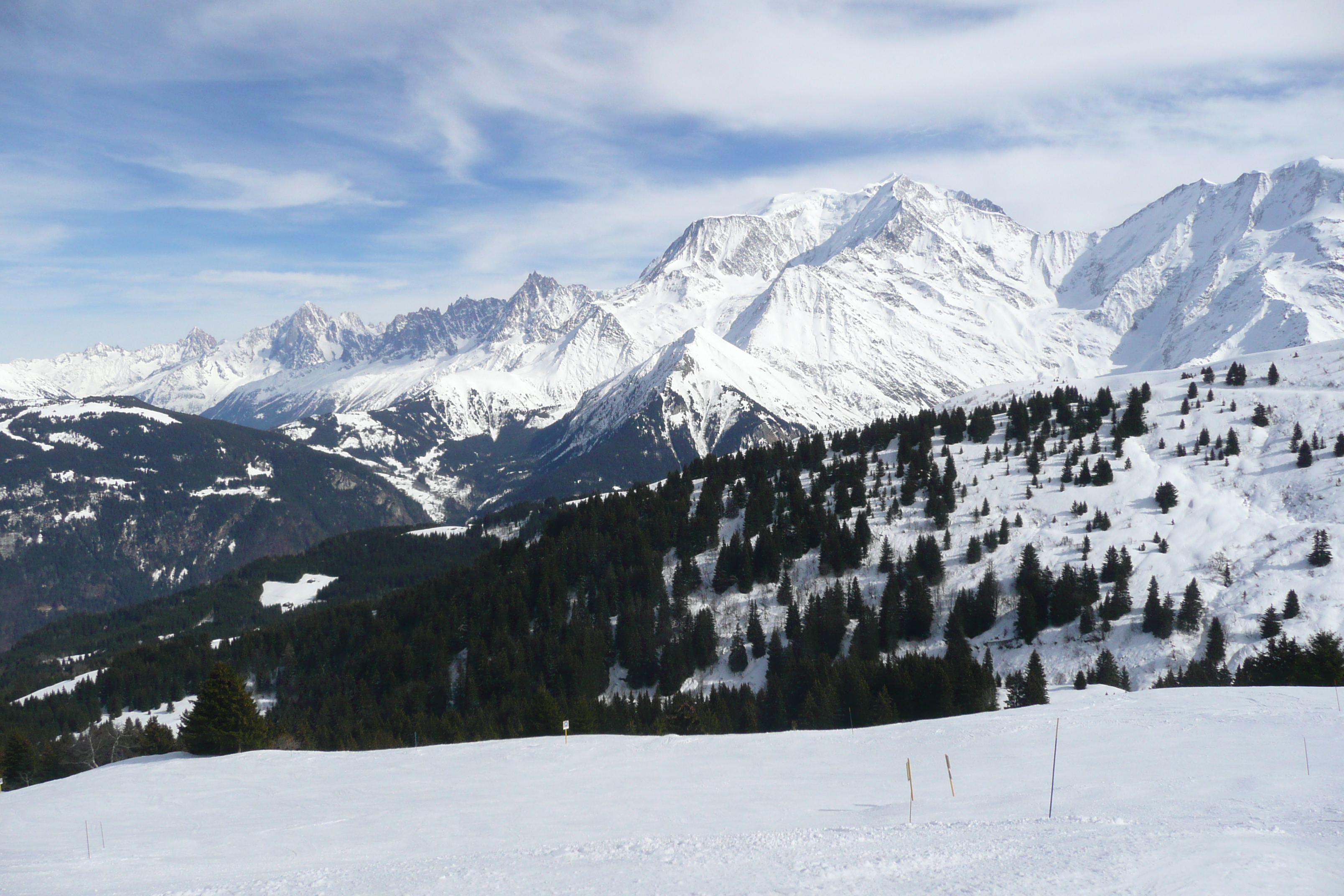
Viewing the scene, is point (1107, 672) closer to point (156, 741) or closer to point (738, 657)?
point (738, 657)

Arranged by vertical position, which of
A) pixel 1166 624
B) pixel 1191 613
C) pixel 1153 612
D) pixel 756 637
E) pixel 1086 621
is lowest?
pixel 1166 624

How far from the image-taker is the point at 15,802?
37125 mm

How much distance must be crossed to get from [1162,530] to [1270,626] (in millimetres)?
25630

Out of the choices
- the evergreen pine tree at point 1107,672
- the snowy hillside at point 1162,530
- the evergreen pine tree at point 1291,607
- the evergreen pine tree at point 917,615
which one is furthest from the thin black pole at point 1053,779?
the evergreen pine tree at point 1291,607

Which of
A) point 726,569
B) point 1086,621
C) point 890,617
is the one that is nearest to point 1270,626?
point 1086,621

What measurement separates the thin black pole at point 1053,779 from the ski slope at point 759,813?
0.22 meters

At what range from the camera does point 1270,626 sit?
298ft

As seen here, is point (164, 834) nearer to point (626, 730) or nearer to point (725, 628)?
point (626, 730)

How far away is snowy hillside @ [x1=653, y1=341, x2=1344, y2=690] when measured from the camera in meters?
96.0

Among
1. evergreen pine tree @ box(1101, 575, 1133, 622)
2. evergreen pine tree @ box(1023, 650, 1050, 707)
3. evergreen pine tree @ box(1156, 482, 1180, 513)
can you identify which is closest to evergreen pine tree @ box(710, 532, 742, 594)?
evergreen pine tree @ box(1023, 650, 1050, 707)

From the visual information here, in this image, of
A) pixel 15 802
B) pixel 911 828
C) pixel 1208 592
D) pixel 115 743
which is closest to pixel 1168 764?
pixel 911 828

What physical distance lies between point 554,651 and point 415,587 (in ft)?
184

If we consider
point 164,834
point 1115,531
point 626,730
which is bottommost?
point 626,730

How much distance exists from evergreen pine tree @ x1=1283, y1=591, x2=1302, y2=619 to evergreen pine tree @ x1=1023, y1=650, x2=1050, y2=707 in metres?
29.4
